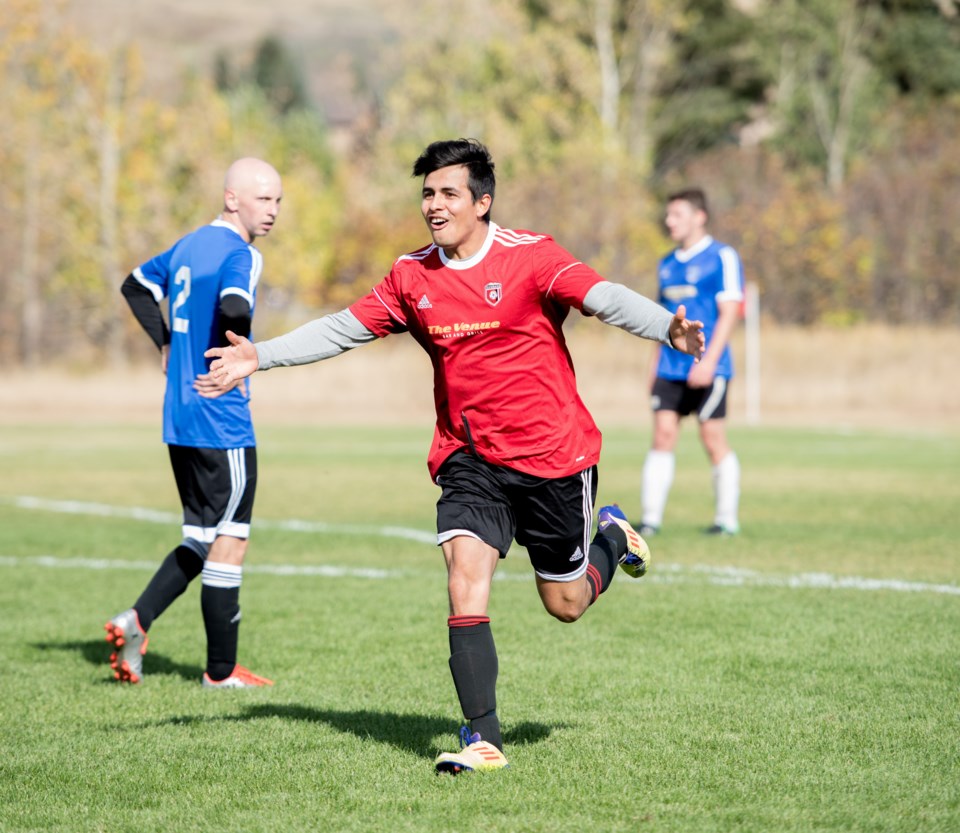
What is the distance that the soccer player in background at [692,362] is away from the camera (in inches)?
393

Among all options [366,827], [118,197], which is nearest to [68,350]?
[118,197]

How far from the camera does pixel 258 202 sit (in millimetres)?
5965

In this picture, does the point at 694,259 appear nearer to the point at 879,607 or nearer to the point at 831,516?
the point at 831,516

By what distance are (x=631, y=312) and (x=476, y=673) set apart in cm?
131

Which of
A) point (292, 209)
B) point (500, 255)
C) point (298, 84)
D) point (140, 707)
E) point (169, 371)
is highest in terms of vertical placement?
point (298, 84)

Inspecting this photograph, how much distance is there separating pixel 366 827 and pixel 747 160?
4061 centimetres

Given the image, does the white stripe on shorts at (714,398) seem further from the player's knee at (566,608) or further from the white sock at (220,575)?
the player's knee at (566,608)

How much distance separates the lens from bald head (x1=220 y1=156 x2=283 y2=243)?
Result: 19.5 feet

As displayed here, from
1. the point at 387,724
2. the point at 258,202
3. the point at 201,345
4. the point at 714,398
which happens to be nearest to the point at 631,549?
the point at 387,724

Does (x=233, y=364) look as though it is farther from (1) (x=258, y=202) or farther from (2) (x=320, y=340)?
(1) (x=258, y=202)

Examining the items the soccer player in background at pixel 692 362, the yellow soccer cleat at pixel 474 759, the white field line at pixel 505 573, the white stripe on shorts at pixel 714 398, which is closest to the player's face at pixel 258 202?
the yellow soccer cleat at pixel 474 759

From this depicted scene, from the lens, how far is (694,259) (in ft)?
33.2

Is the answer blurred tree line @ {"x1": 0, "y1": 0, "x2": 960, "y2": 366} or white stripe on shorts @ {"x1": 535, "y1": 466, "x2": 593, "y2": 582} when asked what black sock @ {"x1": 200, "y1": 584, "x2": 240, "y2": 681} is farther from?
blurred tree line @ {"x1": 0, "y1": 0, "x2": 960, "y2": 366}

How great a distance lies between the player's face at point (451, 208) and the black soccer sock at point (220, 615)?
2184mm
